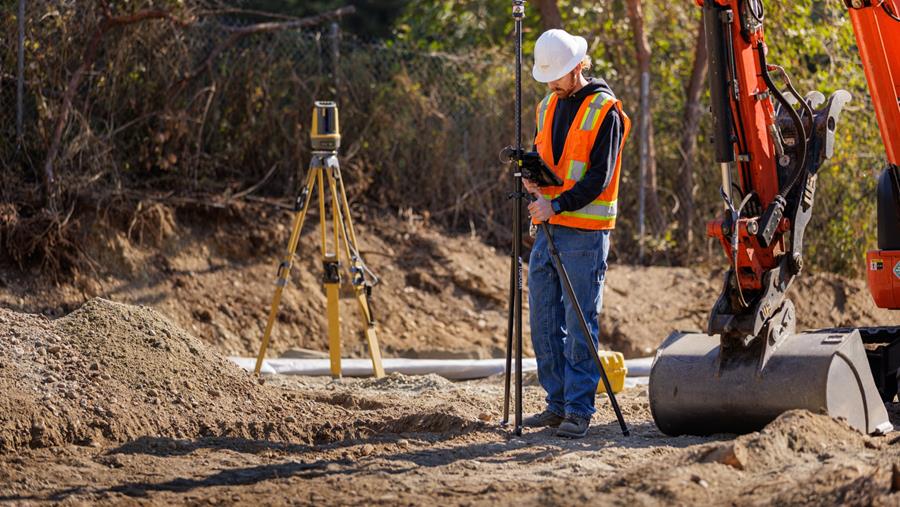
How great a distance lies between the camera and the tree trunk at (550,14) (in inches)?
525

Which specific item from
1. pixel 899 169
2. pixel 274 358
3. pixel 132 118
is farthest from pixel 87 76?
pixel 899 169

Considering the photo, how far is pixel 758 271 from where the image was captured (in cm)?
672

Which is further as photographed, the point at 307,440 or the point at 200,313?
the point at 200,313

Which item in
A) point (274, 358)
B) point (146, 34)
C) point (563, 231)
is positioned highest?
point (146, 34)

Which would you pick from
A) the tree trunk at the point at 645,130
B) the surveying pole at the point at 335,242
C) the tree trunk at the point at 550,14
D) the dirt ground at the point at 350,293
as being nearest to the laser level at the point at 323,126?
the surveying pole at the point at 335,242

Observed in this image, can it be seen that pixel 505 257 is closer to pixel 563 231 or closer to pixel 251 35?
pixel 251 35

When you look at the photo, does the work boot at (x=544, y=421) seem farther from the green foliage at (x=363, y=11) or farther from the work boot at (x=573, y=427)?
the green foliage at (x=363, y=11)

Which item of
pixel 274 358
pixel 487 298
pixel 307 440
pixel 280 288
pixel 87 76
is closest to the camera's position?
pixel 307 440

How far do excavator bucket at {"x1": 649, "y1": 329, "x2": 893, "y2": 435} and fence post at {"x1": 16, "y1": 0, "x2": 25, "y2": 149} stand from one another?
21.6ft

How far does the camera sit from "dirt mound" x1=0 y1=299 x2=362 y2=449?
21.3 feet

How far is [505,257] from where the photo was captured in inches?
511

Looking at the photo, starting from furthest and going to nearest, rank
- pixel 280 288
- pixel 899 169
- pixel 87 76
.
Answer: pixel 87 76
pixel 280 288
pixel 899 169

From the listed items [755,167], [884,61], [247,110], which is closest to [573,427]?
[755,167]

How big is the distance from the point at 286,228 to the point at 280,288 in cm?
286
